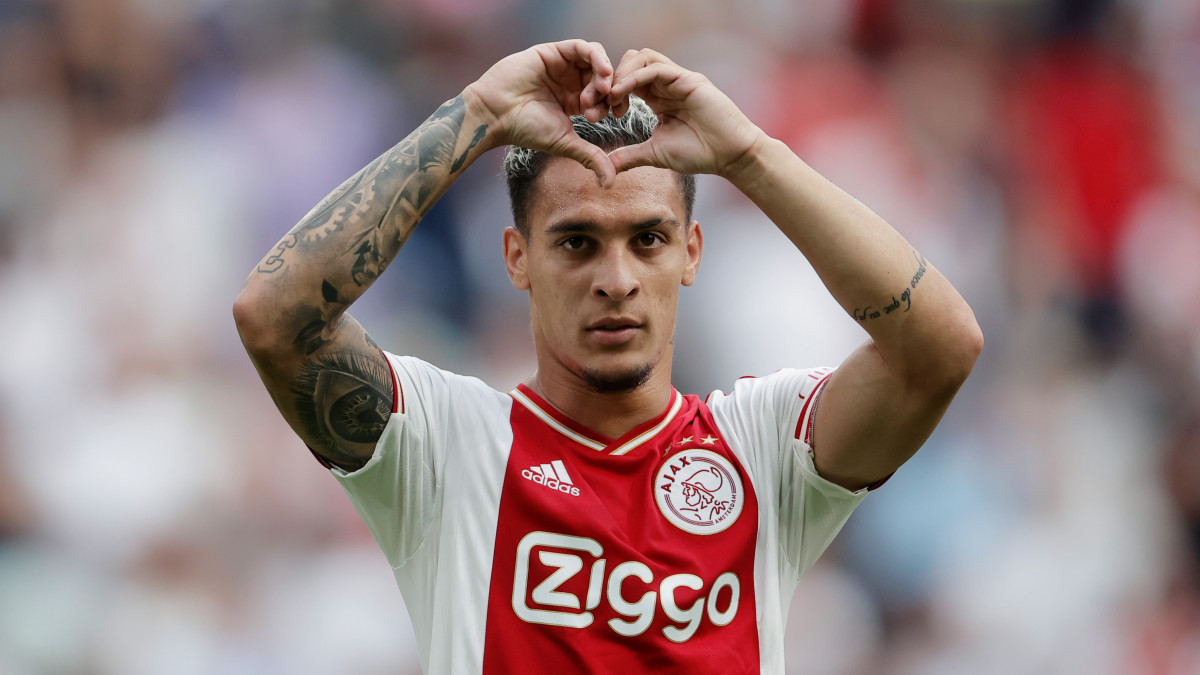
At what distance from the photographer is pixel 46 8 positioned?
5.45m

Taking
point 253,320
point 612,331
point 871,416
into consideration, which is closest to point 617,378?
point 612,331

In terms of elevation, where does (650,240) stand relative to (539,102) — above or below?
below

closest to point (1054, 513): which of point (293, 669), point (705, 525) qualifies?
point (705, 525)

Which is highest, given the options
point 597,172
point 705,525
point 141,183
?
point 141,183

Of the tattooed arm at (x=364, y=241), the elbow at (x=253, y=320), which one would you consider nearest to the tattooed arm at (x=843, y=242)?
the tattooed arm at (x=364, y=241)

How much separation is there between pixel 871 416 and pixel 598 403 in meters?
0.68

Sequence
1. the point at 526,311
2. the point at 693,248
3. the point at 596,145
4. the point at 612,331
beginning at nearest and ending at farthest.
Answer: the point at 612,331, the point at 596,145, the point at 693,248, the point at 526,311

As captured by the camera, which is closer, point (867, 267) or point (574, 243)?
point (867, 267)

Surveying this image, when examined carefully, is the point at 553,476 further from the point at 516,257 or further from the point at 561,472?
the point at 516,257

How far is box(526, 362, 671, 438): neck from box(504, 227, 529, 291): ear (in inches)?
11.1

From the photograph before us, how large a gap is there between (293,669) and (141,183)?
248 cm

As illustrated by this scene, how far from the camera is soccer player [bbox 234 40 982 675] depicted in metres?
2.37

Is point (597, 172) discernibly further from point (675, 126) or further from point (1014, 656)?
point (1014, 656)

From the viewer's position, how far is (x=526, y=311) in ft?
17.5
